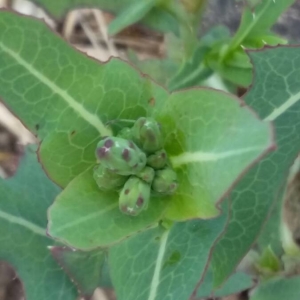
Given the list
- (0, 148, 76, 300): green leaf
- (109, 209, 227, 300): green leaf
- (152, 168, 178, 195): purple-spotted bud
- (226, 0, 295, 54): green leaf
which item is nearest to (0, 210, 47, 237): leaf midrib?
(0, 148, 76, 300): green leaf

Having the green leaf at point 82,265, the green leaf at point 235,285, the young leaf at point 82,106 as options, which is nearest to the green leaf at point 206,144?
the young leaf at point 82,106

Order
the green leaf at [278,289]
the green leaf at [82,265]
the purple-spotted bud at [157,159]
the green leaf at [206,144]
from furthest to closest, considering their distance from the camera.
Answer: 1. the green leaf at [278,289]
2. the green leaf at [82,265]
3. the purple-spotted bud at [157,159]
4. the green leaf at [206,144]

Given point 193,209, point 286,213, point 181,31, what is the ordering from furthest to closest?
point 286,213
point 181,31
point 193,209

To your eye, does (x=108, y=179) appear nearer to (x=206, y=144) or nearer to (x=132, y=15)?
(x=206, y=144)

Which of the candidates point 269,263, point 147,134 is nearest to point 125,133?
point 147,134

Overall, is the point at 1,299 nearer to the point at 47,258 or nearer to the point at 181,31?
the point at 47,258

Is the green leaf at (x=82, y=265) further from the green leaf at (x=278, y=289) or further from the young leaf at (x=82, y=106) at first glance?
the green leaf at (x=278, y=289)

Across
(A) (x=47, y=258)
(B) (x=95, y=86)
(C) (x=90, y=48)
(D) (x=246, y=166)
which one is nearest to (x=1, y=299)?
(A) (x=47, y=258)

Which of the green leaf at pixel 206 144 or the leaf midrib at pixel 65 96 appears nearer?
the green leaf at pixel 206 144
